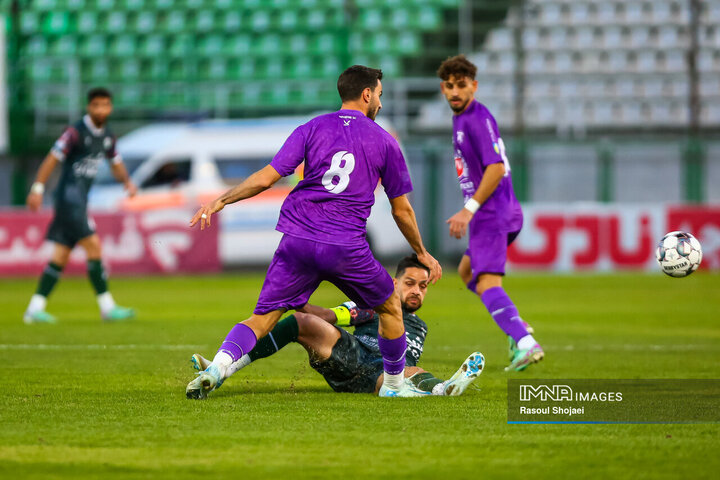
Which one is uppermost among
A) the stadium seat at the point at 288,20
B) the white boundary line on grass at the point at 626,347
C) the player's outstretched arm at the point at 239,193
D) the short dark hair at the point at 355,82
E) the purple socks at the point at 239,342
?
the stadium seat at the point at 288,20

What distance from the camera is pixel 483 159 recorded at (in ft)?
23.8

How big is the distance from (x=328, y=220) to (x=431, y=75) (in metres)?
19.2

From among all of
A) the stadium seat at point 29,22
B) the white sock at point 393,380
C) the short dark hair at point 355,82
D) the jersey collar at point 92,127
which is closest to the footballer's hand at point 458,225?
the white sock at point 393,380

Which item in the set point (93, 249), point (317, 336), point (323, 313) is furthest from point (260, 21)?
point (317, 336)

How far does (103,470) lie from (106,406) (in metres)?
1.62

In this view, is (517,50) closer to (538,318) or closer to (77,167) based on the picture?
(538,318)

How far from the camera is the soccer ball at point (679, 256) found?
7.64 metres

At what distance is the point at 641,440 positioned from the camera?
4.80 m

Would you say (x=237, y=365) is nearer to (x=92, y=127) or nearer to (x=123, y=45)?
(x=92, y=127)

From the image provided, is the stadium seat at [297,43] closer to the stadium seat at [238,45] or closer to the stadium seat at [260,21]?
the stadium seat at [260,21]

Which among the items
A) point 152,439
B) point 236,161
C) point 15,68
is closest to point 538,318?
point 152,439

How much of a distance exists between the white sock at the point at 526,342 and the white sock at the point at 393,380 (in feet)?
3.22

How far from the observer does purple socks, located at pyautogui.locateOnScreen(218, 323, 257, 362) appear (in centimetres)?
573

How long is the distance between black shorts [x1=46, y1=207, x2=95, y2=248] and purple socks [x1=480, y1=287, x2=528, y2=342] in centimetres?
538
